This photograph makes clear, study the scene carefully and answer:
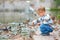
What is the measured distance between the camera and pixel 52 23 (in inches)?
37.8

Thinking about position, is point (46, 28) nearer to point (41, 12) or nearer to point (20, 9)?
point (41, 12)

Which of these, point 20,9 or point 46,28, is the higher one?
point 20,9

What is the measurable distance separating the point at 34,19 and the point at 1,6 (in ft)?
0.84

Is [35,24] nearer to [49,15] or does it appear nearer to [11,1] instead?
[49,15]

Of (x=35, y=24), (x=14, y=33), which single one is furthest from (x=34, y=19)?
(x=14, y=33)

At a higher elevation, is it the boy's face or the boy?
the boy's face

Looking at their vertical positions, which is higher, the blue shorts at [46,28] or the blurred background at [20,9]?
the blurred background at [20,9]

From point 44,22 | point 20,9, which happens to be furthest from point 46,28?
point 20,9

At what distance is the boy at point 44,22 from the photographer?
94 centimetres

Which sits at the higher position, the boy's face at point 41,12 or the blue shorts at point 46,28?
the boy's face at point 41,12

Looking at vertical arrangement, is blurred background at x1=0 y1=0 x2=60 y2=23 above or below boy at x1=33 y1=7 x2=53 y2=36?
above

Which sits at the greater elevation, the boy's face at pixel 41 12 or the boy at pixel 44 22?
the boy's face at pixel 41 12

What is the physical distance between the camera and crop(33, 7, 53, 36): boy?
0.94 metres

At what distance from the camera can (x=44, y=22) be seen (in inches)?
37.2
